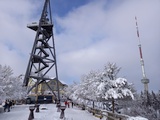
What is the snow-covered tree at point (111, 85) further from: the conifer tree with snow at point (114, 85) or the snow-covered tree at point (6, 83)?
the snow-covered tree at point (6, 83)

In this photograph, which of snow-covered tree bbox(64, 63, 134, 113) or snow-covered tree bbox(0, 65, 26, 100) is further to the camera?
snow-covered tree bbox(0, 65, 26, 100)

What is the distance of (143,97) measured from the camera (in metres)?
39.3

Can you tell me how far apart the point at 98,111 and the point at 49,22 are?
82.0ft

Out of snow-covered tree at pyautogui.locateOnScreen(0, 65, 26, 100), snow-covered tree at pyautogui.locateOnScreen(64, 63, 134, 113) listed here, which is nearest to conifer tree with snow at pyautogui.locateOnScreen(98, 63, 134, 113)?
snow-covered tree at pyautogui.locateOnScreen(64, 63, 134, 113)

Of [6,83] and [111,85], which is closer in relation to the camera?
[111,85]

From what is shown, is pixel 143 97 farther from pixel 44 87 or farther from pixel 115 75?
pixel 44 87

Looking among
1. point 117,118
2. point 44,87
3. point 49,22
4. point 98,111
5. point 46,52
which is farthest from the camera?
point 44,87

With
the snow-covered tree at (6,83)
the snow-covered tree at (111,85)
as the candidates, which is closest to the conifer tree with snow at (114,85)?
the snow-covered tree at (111,85)

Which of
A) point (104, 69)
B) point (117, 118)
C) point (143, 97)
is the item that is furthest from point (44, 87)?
point (117, 118)

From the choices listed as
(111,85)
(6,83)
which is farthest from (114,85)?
(6,83)

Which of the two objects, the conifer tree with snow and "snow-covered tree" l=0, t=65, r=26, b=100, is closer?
the conifer tree with snow

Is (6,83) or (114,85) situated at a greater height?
(6,83)

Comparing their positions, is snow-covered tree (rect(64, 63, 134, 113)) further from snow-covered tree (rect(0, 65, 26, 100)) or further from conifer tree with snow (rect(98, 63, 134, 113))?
snow-covered tree (rect(0, 65, 26, 100))

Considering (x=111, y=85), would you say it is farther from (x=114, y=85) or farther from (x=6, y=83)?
(x=6, y=83)
